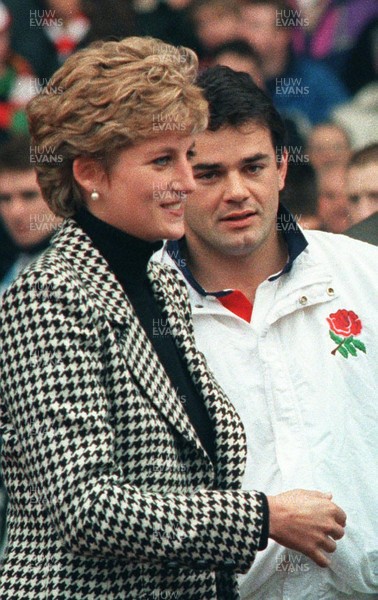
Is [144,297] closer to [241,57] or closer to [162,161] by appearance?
[162,161]

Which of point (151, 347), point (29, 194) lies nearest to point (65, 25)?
point (29, 194)

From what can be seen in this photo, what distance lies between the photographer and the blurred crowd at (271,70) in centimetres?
448

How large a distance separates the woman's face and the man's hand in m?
0.60

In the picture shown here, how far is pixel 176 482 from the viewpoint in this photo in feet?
7.89

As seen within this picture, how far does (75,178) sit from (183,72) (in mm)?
325

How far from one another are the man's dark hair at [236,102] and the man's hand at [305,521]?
1309 millimetres

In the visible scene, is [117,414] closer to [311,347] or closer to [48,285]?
[48,285]

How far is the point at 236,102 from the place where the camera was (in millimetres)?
3488

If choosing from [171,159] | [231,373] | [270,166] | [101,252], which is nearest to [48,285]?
[101,252]

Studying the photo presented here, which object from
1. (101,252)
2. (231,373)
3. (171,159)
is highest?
(171,159)

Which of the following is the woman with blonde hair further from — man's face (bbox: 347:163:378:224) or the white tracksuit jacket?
man's face (bbox: 347:163:378:224)

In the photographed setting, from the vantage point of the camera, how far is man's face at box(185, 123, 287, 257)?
341 cm

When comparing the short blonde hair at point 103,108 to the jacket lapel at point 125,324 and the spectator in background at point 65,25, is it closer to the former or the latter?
the jacket lapel at point 125,324

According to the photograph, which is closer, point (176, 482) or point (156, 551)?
point (156, 551)
